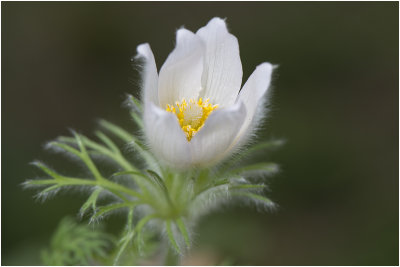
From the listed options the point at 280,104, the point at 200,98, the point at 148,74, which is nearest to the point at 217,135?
the point at 148,74

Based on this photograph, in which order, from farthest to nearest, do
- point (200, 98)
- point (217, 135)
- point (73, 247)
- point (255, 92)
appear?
point (73, 247), point (200, 98), point (255, 92), point (217, 135)

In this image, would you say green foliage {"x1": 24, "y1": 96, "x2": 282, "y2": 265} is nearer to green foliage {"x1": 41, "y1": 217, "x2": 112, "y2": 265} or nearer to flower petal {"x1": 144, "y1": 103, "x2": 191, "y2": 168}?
flower petal {"x1": 144, "y1": 103, "x2": 191, "y2": 168}

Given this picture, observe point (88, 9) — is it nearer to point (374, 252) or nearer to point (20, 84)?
point (20, 84)

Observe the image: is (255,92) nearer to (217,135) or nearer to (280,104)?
(217,135)

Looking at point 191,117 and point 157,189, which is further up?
point 191,117

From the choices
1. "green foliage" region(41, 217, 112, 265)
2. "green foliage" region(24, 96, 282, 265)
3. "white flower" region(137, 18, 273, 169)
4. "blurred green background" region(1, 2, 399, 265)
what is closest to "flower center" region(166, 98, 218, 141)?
"white flower" region(137, 18, 273, 169)

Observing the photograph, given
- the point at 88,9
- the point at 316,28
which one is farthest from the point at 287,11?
the point at 88,9

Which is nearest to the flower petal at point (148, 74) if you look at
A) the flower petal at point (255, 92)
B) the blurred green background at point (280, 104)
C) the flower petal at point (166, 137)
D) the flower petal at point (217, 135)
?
the flower petal at point (166, 137)
